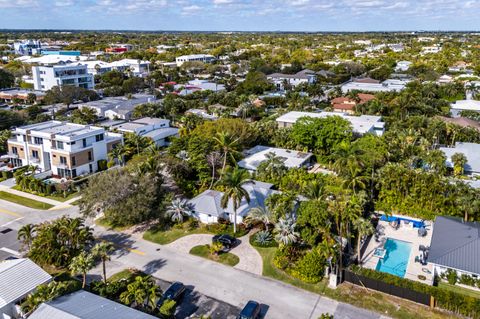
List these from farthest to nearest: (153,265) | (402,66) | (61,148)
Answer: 1. (402,66)
2. (61,148)
3. (153,265)

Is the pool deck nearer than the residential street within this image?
No

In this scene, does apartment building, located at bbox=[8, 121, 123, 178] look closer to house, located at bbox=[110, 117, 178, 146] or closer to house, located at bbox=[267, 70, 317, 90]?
house, located at bbox=[110, 117, 178, 146]

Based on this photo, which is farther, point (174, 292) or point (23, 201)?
point (23, 201)

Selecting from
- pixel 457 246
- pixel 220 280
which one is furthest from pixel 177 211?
pixel 457 246

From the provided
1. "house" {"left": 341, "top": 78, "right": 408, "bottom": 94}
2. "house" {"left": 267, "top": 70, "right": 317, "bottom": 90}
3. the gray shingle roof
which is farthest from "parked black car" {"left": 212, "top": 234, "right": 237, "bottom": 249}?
"house" {"left": 267, "top": 70, "right": 317, "bottom": 90}

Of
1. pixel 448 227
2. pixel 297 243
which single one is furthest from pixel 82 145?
pixel 448 227

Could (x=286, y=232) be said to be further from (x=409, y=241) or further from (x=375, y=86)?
(x=375, y=86)

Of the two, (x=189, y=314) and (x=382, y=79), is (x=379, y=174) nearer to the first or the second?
(x=189, y=314)
